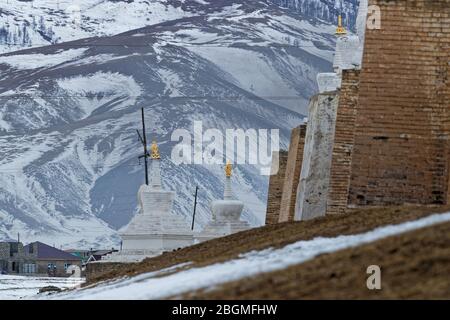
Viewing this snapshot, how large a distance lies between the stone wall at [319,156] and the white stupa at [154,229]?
26419 millimetres

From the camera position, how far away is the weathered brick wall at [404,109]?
23.6 metres

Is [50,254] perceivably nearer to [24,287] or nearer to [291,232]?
[24,287]

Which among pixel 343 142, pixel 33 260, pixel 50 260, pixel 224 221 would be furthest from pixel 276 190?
pixel 50 260

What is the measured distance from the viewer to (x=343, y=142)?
1200 inches

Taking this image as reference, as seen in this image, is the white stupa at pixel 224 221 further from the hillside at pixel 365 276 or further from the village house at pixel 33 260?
the village house at pixel 33 260

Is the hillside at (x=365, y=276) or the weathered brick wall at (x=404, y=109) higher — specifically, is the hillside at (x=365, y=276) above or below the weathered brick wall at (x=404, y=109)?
below

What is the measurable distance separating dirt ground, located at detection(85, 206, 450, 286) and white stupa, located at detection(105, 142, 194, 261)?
3910 centimetres

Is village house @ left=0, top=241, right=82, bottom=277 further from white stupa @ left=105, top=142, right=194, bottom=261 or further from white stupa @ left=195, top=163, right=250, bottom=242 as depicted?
white stupa @ left=195, top=163, right=250, bottom=242

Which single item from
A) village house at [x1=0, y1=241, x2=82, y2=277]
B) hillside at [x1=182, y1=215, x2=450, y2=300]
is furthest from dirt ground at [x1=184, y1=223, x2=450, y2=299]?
village house at [x1=0, y1=241, x2=82, y2=277]

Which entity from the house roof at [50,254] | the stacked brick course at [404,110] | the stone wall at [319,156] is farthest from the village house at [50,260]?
the stacked brick course at [404,110]

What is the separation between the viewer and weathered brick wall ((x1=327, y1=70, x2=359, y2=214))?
2980cm
